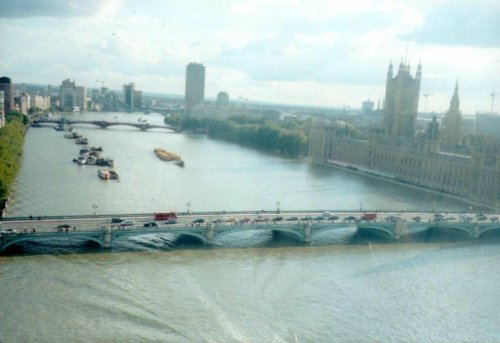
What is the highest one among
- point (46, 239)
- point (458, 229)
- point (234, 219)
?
point (234, 219)

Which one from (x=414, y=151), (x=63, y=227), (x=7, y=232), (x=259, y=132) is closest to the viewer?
(x=7, y=232)

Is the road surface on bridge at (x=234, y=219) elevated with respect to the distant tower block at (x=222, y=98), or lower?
lower

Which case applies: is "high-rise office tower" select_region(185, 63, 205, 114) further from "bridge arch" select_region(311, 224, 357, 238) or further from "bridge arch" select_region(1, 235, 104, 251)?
"bridge arch" select_region(1, 235, 104, 251)

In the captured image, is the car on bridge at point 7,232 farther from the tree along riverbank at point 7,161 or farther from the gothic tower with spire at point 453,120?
the gothic tower with spire at point 453,120

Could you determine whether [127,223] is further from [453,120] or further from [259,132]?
[259,132]

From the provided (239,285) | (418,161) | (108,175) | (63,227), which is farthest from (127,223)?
(418,161)

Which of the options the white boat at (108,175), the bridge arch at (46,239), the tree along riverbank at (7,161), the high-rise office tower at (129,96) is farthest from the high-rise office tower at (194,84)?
the bridge arch at (46,239)

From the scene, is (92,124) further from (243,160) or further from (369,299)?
(369,299)
